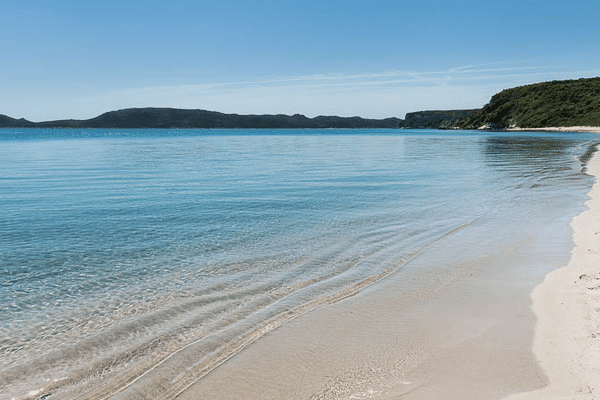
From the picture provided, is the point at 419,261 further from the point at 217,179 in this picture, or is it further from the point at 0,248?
the point at 217,179

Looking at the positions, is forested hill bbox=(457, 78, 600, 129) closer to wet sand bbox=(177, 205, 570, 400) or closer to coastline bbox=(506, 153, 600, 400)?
coastline bbox=(506, 153, 600, 400)

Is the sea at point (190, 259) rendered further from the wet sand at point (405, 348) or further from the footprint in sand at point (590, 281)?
the footprint in sand at point (590, 281)

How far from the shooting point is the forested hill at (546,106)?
134 metres

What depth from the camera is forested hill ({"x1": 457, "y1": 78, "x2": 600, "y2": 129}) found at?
134 meters

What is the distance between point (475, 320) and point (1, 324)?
23.0ft

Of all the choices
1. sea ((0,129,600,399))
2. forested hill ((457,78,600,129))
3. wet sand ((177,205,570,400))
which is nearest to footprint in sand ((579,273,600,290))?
wet sand ((177,205,570,400))

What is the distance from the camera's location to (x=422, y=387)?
4.72 m

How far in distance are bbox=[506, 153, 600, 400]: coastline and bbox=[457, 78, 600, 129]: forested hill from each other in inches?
5264

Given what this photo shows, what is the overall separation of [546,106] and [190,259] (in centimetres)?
16794

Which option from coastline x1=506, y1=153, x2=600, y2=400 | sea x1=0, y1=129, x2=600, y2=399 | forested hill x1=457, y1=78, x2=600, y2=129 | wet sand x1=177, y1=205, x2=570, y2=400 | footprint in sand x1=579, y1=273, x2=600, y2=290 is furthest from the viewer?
forested hill x1=457, y1=78, x2=600, y2=129

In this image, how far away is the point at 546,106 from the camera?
150125 millimetres

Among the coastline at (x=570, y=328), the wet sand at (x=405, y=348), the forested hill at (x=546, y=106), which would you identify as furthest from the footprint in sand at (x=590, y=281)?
the forested hill at (x=546, y=106)

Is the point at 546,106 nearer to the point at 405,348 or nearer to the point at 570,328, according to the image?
the point at 570,328

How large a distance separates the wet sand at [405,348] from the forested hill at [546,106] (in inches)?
5336
